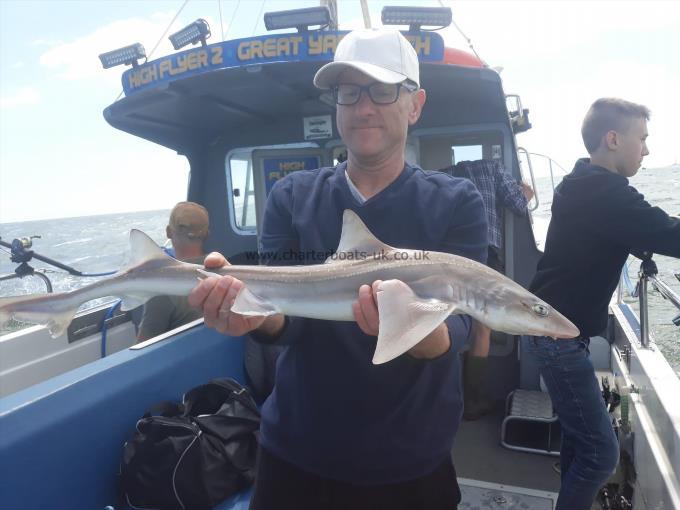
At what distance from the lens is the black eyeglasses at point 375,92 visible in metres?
1.97

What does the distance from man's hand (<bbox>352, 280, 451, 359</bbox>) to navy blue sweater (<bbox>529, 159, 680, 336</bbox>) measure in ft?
5.54

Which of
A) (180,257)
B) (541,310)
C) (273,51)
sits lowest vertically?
(180,257)

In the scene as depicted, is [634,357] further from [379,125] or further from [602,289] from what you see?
[379,125]

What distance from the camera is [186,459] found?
9.13 ft

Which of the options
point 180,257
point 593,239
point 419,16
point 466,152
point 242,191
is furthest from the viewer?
point 242,191

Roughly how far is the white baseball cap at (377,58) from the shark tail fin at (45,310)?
5.61 feet

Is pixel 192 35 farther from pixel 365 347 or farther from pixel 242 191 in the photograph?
pixel 365 347

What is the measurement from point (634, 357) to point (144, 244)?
3842mm

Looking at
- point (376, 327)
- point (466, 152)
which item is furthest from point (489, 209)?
point (376, 327)

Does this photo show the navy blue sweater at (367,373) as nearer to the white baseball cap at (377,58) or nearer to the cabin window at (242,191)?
the white baseball cap at (377,58)

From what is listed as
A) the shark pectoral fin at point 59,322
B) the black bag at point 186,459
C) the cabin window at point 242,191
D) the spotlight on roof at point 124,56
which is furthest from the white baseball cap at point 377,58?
the cabin window at point 242,191

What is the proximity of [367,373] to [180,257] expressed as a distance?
303 cm

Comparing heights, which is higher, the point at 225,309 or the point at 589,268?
the point at 225,309

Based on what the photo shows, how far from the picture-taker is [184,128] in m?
6.18
